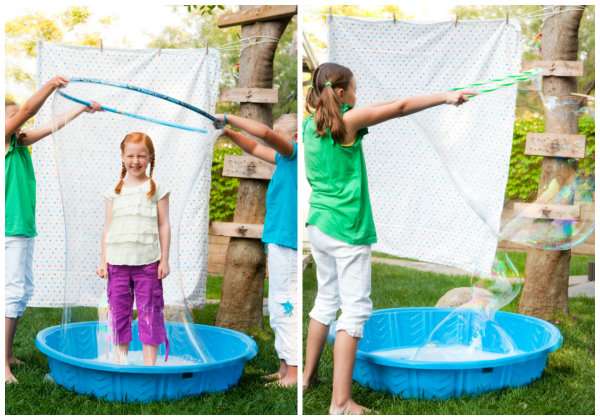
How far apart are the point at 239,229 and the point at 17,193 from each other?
1042 mm

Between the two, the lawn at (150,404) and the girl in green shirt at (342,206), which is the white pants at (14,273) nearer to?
the lawn at (150,404)

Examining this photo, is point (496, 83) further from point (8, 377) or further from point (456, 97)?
point (8, 377)

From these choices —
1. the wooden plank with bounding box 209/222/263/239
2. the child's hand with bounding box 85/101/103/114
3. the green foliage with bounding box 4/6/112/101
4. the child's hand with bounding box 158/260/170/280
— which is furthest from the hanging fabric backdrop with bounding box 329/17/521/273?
the green foliage with bounding box 4/6/112/101

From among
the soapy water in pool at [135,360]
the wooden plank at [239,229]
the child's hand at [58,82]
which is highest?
the child's hand at [58,82]

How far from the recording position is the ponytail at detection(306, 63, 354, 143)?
2.23m

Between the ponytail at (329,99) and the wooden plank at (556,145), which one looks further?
the wooden plank at (556,145)

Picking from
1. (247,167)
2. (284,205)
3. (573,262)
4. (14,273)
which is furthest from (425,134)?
(573,262)

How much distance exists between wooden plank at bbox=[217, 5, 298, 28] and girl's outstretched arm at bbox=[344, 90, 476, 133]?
1322 mm

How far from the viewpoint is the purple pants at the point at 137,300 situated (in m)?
2.61

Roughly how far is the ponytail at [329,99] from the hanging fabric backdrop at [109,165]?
1.51 ft

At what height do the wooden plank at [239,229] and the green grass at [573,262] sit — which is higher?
the wooden plank at [239,229]

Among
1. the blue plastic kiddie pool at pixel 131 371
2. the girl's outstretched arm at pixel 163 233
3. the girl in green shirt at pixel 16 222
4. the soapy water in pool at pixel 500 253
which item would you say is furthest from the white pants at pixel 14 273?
the soapy water in pool at pixel 500 253

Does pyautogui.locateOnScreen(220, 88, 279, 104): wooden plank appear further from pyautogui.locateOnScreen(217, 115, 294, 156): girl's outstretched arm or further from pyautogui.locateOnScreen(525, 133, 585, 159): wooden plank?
pyautogui.locateOnScreen(525, 133, 585, 159): wooden plank

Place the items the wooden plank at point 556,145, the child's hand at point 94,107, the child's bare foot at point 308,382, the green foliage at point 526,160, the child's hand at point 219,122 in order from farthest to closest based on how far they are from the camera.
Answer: the green foliage at point 526,160 → the wooden plank at point 556,145 → the child's bare foot at point 308,382 → the child's hand at point 94,107 → the child's hand at point 219,122
